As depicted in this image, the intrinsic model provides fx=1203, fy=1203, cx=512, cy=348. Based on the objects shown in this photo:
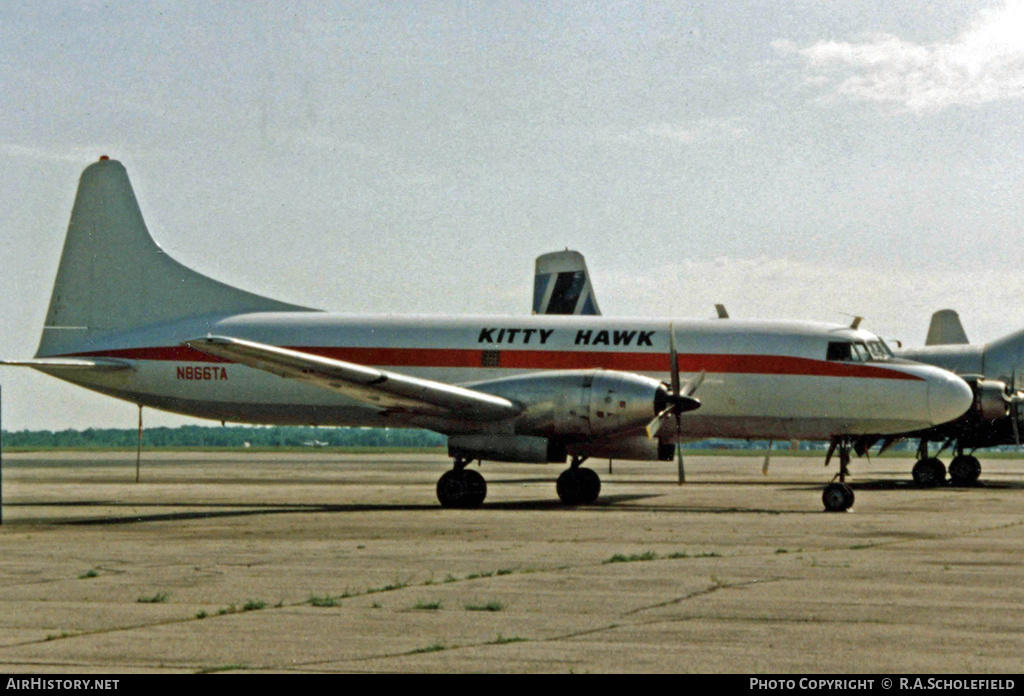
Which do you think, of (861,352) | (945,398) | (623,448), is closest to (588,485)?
(623,448)

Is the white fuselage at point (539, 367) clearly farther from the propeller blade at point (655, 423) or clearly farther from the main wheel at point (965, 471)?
the main wheel at point (965, 471)

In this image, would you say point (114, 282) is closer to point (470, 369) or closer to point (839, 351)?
point (470, 369)

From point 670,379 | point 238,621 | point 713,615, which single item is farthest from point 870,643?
point 670,379

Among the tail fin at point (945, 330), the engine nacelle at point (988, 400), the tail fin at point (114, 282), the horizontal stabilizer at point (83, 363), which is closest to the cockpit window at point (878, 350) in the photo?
the engine nacelle at point (988, 400)

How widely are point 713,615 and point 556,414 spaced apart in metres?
14.0

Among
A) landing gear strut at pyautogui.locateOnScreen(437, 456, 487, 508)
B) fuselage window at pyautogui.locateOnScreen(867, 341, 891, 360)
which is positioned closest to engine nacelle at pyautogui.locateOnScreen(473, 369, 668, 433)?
landing gear strut at pyautogui.locateOnScreen(437, 456, 487, 508)

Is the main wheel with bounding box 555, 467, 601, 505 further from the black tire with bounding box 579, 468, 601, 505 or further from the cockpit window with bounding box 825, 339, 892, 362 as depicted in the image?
the cockpit window with bounding box 825, 339, 892, 362

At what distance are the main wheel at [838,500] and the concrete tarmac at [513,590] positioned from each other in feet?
1.39

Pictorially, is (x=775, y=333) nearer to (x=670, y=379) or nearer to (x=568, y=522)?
(x=670, y=379)

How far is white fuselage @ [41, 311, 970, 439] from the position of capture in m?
26.4

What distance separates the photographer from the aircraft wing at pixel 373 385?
23094 millimetres

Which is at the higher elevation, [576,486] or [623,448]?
[623,448]

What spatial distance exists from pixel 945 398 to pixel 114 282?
20.4 metres

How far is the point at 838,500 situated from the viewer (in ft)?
77.1
